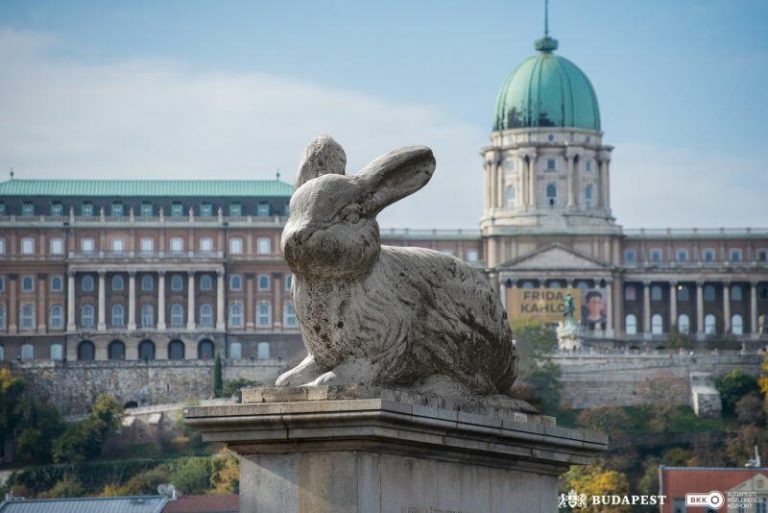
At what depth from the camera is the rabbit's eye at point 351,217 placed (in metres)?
16.5

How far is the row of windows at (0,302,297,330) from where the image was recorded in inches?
6535

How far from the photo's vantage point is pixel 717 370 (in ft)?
490

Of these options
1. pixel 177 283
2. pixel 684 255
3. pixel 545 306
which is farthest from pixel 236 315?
pixel 684 255

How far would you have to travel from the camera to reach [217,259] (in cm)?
16875

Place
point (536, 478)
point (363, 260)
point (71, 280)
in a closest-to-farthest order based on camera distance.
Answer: point (363, 260)
point (536, 478)
point (71, 280)

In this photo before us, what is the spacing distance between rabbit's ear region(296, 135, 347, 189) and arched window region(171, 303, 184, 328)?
150 metres

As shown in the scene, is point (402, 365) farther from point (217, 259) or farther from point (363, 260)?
point (217, 259)

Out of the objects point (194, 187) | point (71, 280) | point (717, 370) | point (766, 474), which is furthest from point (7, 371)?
point (766, 474)

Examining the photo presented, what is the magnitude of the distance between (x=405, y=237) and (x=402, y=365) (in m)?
154

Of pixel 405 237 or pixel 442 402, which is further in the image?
pixel 405 237

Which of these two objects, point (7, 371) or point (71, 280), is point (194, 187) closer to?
point (71, 280)

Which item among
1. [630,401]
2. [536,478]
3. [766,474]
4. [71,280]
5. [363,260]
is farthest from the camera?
[71,280]

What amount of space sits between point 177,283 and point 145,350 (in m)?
6.09

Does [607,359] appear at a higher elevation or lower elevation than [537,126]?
lower
